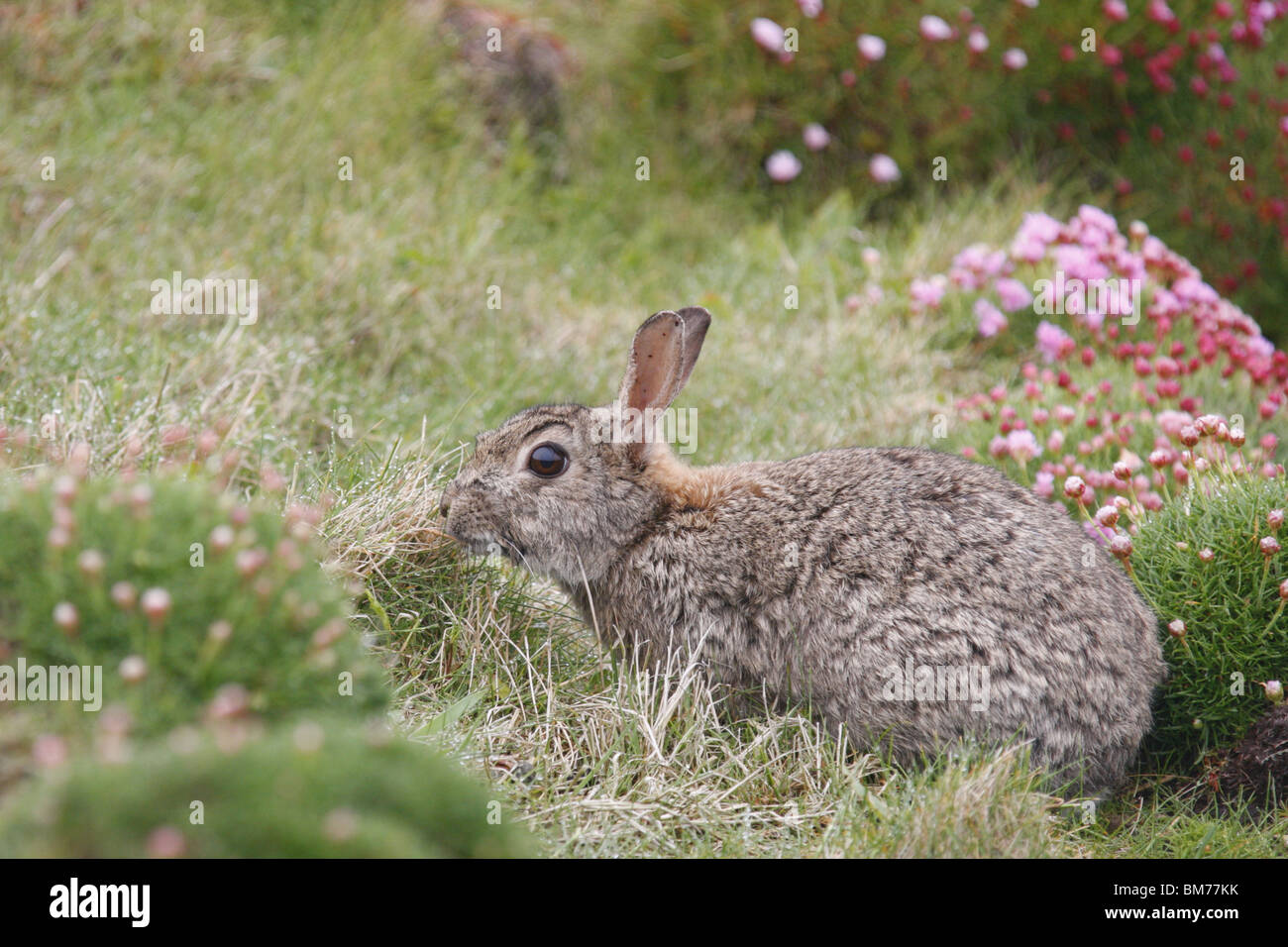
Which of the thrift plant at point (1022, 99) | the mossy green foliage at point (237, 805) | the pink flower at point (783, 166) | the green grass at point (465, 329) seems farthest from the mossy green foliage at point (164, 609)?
the thrift plant at point (1022, 99)

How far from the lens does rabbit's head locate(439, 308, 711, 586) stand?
18.1 feet

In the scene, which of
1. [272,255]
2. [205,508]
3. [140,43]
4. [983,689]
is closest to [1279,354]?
[983,689]

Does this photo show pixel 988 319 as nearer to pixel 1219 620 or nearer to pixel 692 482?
pixel 1219 620

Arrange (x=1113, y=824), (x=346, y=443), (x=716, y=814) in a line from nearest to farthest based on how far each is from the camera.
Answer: (x=716, y=814), (x=1113, y=824), (x=346, y=443)

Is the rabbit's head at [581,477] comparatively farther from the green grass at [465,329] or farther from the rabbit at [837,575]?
the green grass at [465,329]

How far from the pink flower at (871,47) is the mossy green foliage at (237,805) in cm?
870

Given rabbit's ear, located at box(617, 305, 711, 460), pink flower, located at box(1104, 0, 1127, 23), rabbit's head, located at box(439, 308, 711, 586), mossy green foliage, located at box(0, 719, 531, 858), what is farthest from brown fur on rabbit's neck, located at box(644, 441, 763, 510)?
pink flower, located at box(1104, 0, 1127, 23)

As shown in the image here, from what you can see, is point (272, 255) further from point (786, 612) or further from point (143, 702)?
point (143, 702)

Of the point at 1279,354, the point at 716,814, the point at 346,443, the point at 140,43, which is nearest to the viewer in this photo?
the point at 716,814

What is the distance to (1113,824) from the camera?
506 centimetres


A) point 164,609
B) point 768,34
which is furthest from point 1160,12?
point 164,609

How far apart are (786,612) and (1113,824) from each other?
59.3 inches

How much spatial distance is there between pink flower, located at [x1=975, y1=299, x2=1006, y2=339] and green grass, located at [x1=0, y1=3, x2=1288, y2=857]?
0.72ft

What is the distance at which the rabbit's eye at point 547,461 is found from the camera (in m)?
5.60
